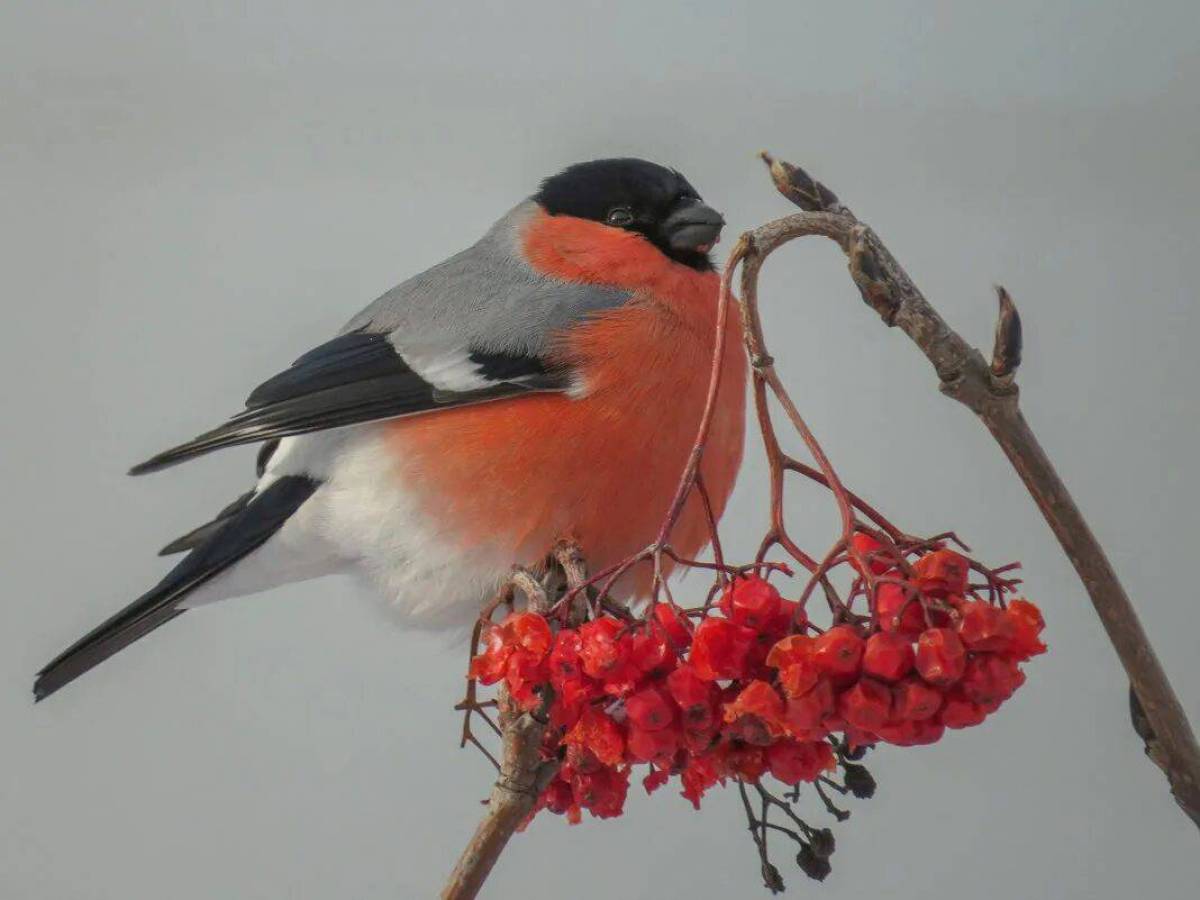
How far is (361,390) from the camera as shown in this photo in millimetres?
1019

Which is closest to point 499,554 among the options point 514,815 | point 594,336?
point 594,336

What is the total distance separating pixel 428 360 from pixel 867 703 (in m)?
0.56

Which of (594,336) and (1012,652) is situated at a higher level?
(594,336)

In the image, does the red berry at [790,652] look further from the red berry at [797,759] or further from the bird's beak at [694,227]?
the bird's beak at [694,227]

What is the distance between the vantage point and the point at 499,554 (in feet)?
3.14

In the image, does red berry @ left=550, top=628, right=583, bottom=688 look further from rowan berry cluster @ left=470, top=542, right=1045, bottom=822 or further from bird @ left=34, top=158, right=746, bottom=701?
bird @ left=34, top=158, right=746, bottom=701

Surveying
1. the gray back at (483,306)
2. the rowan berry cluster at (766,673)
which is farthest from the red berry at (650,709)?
the gray back at (483,306)

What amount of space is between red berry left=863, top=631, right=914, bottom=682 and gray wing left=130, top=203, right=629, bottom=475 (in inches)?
17.9

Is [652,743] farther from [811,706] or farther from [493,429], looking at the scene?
[493,429]

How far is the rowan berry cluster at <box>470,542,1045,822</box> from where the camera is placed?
1.82 feet

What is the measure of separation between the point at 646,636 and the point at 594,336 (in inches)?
16.9

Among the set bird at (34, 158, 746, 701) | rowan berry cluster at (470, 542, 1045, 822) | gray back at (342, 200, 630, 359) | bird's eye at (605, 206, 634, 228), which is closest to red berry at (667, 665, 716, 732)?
rowan berry cluster at (470, 542, 1045, 822)

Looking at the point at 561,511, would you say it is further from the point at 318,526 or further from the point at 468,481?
the point at 318,526

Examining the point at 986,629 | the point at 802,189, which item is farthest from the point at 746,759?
the point at 802,189
